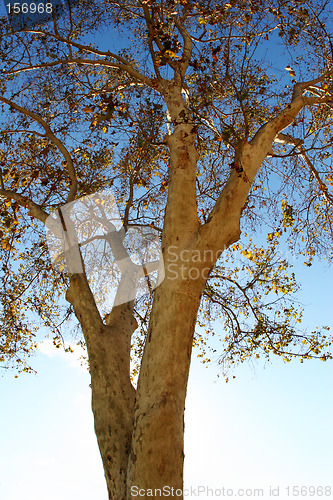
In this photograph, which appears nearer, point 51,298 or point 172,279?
point 172,279

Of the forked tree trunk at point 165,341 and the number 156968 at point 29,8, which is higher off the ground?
the number 156968 at point 29,8

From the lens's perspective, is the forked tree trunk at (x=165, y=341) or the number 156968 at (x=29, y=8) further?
the number 156968 at (x=29, y=8)

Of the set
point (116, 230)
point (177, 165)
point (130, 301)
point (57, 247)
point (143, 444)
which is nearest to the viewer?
point (143, 444)

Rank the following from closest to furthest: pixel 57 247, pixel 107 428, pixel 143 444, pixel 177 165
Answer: pixel 143 444
pixel 107 428
pixel 177 165
pixel 57 247

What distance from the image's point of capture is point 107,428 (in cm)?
378

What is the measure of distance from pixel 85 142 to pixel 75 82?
1.34 meters

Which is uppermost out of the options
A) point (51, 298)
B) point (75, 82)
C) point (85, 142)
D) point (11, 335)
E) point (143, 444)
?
point (75, 82)

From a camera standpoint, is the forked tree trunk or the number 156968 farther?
the number 156968

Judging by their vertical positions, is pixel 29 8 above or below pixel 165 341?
above

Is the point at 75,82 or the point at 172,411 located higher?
the point at 75,82

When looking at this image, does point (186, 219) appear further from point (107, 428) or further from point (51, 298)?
point (51, 298)

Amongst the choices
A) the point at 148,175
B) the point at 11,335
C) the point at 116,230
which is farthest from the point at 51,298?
the point at 148,175

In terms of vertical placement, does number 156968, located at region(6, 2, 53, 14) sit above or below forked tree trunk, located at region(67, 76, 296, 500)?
above

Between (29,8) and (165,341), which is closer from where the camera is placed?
(165,341)
